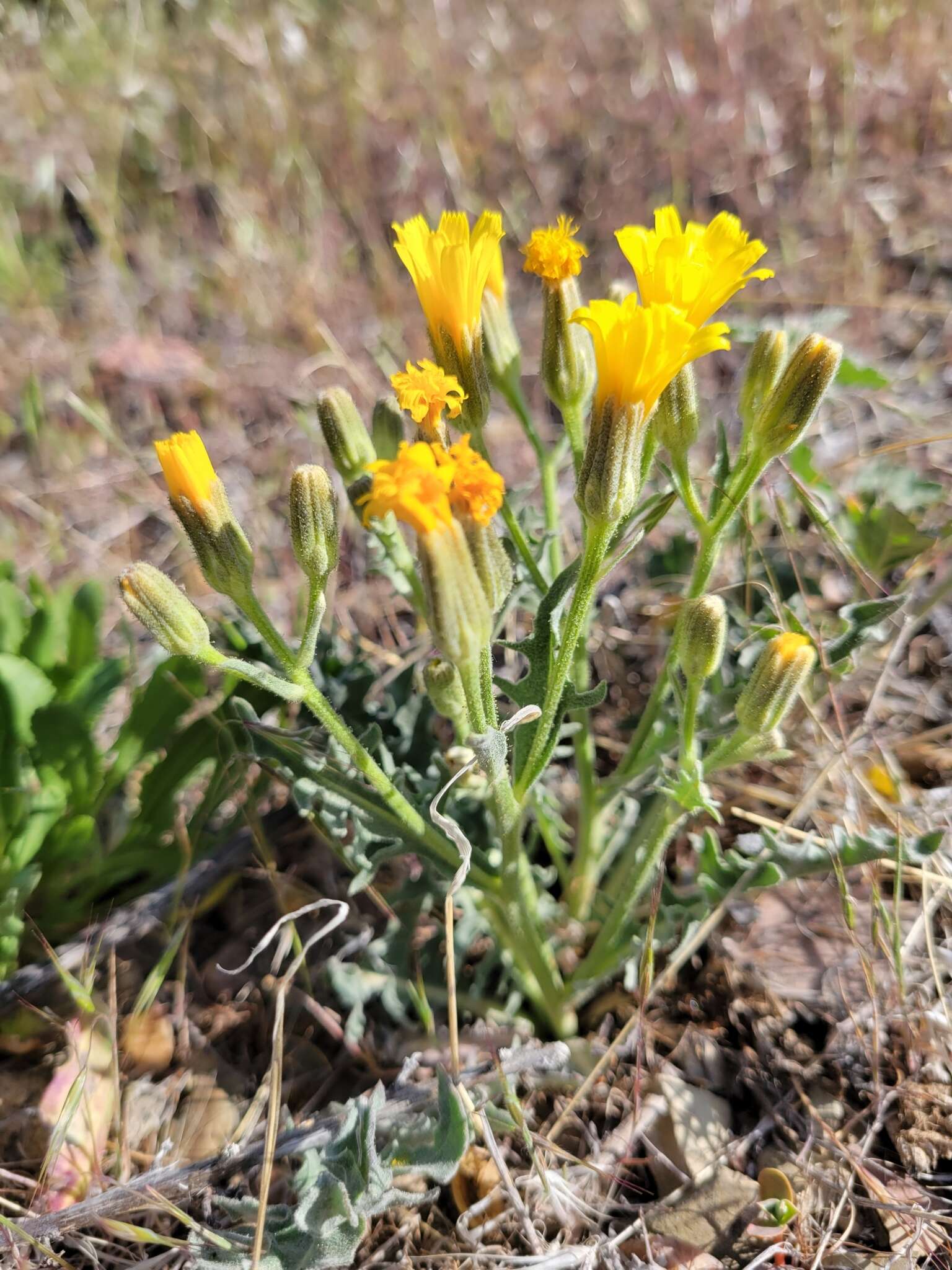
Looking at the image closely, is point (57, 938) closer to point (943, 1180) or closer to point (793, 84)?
point (943, 1180)

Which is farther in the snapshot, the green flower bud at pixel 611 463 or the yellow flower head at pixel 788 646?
the yellow flower head at pixel 788 646

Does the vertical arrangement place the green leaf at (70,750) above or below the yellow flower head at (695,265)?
below

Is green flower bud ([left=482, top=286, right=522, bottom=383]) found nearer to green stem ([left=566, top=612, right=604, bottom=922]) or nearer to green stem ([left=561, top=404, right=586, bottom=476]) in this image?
green stem ([left=561, top=404, right=586, bottom=476])

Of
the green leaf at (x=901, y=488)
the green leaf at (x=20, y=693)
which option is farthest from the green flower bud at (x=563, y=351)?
the green leaf at (x=20, y=693)

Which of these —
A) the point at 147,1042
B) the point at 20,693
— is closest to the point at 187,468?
the point at 20,693

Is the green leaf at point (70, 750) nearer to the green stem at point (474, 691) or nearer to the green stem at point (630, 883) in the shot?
the green stem at point (474, 691)

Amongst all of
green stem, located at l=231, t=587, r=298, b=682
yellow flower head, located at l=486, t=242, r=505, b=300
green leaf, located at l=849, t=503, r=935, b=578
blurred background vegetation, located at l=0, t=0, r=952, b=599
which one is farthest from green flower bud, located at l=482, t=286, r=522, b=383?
blurred background vegetation, located at l=0, t=0, r=952, b=599

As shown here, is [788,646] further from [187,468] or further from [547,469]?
[187,468]
